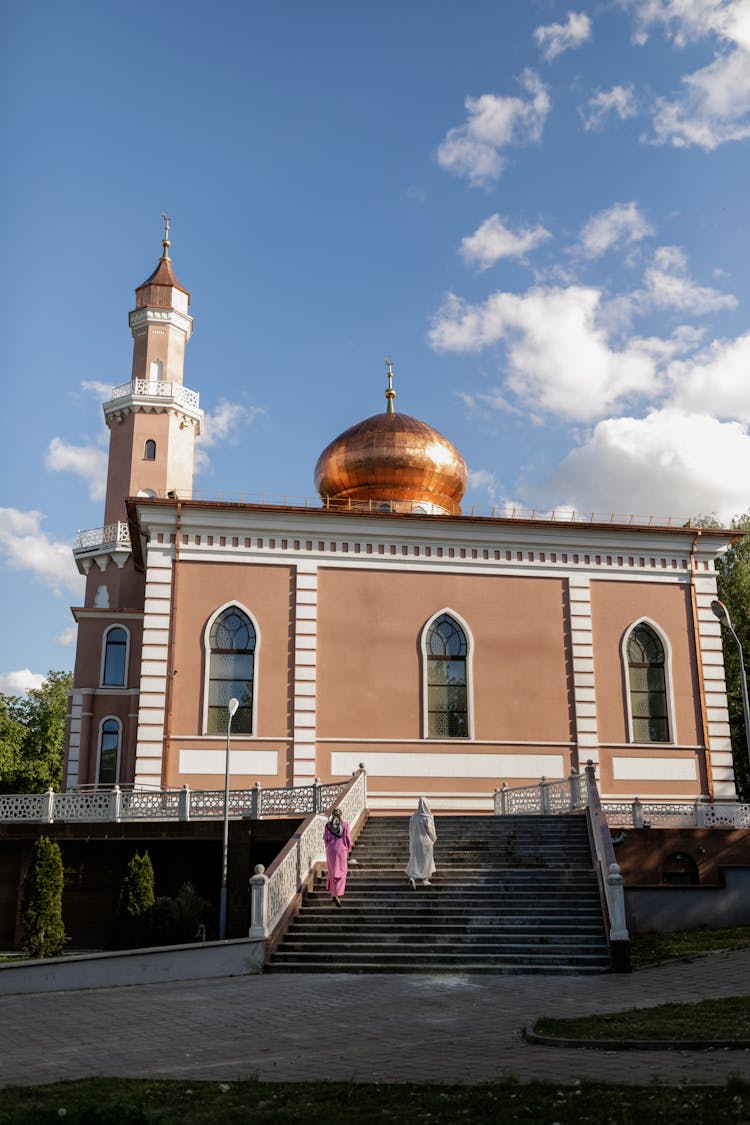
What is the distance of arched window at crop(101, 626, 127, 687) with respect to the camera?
91.7 feet

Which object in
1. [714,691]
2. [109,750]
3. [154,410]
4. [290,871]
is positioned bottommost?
[290,871]

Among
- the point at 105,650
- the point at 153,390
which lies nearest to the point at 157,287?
the point at 153,390

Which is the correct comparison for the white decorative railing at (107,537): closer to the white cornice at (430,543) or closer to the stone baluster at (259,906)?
the white cornice at (430,543)

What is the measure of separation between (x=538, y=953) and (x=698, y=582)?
12068 millimetres

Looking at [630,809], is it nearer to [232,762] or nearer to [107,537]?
[232,762]

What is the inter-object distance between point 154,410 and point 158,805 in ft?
55.8

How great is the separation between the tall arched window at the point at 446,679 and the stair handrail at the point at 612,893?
559 cm

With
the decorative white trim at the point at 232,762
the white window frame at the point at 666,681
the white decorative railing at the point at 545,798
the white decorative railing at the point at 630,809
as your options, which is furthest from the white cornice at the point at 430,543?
the white decorative railing at the point at 630,809

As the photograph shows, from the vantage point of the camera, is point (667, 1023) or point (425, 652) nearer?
point (667, 1023)

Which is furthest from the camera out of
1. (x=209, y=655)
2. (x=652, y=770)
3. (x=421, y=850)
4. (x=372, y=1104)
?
(x=652, y=770)

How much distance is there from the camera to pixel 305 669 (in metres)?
21.4

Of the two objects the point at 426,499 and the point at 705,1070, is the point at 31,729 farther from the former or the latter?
the point at 705,1070

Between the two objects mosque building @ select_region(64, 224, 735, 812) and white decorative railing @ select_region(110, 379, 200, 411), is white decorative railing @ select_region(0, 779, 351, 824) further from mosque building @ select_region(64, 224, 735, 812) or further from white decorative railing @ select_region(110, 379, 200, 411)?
white decorative railing @ select_region(110, 379, 200, 411)

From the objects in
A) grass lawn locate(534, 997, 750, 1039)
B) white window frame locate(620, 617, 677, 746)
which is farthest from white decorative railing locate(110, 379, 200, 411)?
grass lawn locate(534, 997, 750, 1039)
